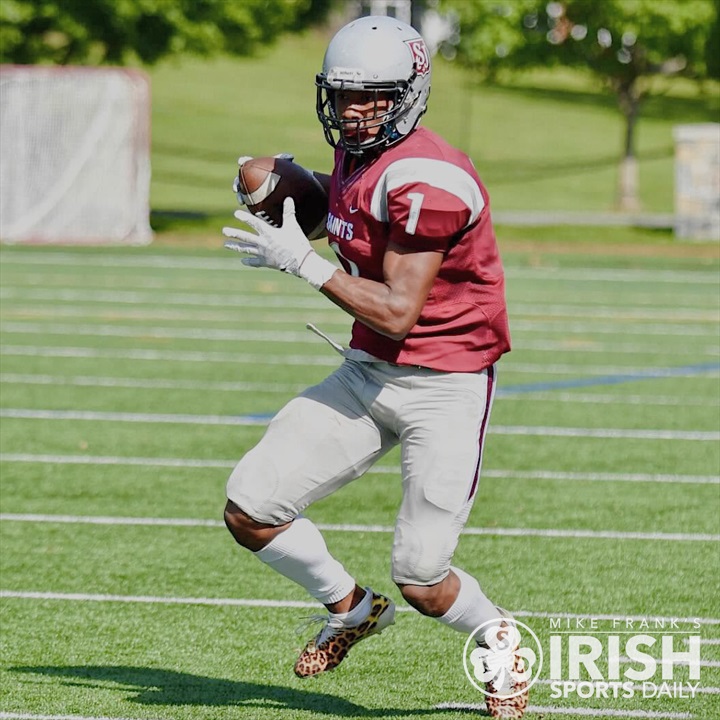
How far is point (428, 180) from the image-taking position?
4059mm

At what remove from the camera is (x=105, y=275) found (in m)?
17.5

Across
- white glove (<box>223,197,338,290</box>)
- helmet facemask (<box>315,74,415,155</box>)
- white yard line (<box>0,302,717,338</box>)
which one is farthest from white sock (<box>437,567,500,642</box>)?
white yard line (<box>0,302,717,338</box>)

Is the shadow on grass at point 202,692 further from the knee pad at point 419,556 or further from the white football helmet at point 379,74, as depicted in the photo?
the white football helmet at point 379,74

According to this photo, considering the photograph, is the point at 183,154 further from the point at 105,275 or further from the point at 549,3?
the point at 105,275

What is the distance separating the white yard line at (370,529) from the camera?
6.64 m

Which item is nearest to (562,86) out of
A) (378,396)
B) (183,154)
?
(183,154)

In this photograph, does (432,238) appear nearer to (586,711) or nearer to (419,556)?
(419,556)

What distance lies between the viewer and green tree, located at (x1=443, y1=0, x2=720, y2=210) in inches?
945

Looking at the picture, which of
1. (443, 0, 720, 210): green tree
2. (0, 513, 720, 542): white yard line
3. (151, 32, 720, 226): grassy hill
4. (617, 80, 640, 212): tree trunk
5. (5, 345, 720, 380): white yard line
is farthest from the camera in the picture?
(151, 32, 720, 226): grassy hill

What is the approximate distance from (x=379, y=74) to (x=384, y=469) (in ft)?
13.7

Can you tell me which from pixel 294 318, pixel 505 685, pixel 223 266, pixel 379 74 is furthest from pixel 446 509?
pixel 223 266

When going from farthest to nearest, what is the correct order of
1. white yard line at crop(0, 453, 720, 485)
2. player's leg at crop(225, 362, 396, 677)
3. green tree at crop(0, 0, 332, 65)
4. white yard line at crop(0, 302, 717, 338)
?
1. green tree at crop(0, 0, 332, 65)
2. white yard line at crop(0, 302, 717, 338)
3. white yard line at crop(0, 453, 720, 485)
4. player's leg at crop(225, 362, 396, 677)

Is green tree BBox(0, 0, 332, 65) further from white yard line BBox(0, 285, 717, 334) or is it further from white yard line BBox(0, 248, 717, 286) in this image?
white yard line BBox(0, 285, 717, 334)

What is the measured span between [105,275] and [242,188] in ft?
42.7
